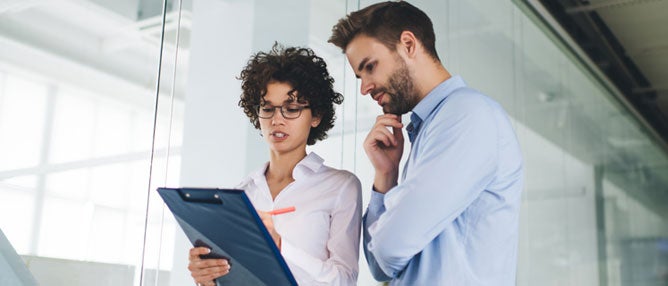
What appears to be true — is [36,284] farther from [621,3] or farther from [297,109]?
[621,3]

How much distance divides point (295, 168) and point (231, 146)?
0.97 meters

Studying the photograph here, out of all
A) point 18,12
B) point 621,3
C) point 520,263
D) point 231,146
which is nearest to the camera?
point 18,12

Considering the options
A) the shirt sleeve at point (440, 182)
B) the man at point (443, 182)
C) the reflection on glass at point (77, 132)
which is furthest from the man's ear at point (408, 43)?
the reflection on glass at point (77, 132)

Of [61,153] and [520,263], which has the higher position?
[61,153]

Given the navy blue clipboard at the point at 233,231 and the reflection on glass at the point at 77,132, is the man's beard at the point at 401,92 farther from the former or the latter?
the reflection on glass at the point at 77,132

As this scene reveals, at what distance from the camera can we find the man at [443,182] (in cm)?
145

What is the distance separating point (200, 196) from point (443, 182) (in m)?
0.48

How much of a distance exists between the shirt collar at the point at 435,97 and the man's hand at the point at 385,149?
9cm

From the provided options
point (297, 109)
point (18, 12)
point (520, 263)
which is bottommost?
point (520, 263)

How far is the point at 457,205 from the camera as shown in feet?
4.82

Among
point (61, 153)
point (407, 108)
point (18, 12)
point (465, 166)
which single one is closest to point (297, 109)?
point (407, 108)

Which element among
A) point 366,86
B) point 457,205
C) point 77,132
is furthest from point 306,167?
point 77,132

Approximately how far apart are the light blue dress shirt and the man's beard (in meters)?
0.11

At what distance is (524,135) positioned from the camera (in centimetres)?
479
